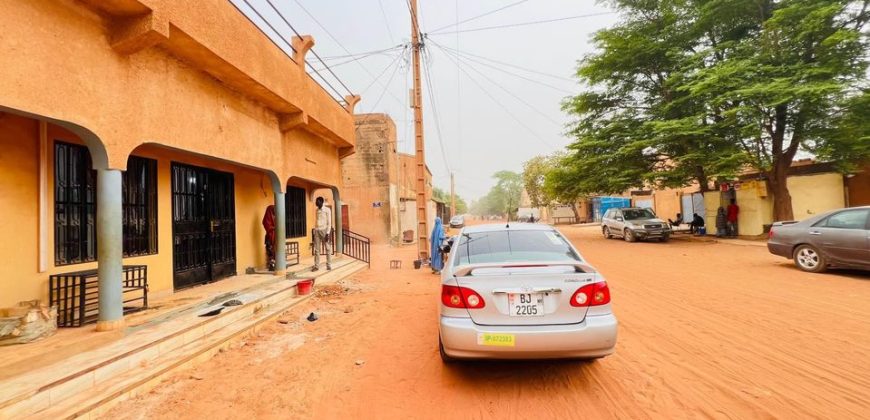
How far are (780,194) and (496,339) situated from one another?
60.7 feet

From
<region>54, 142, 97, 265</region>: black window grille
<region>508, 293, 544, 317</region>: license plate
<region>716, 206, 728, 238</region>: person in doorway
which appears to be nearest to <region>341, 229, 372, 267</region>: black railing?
<region>54, 142, 97, 265</region>: black window grille

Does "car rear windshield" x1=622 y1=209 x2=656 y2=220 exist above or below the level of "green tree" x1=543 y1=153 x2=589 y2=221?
below

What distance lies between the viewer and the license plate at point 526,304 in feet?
10.1

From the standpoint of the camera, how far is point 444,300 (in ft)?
10.7

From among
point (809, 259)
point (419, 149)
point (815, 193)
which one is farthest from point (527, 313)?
point (815, 193)

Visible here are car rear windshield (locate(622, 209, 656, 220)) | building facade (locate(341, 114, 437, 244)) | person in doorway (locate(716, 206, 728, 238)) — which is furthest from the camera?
building facade (locate(341, 114, 437, 244))

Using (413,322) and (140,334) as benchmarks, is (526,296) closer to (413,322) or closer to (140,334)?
(413,322)

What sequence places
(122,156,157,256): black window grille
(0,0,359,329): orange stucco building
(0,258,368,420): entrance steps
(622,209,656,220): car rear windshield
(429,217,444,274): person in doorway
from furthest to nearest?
(622,209,656,220): car rear windshield, (429,217,444,274): person in doorway, (122,156,157,256): black window grille, (0,0,359,329): orange stucco building, (0,258,368,420): entrance steps

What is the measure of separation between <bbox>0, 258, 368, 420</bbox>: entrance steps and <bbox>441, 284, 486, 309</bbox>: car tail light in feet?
9.73

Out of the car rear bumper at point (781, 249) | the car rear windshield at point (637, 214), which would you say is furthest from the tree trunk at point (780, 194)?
the car rear bumper at point (781, 249)

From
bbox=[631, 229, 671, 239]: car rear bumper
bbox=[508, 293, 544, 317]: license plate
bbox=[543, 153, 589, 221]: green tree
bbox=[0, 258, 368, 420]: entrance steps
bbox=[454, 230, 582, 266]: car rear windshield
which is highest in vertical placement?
bbox=[543, 153, 589, 221]: green tree

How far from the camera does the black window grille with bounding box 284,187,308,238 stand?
36.1 feet

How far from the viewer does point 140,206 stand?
587 cm

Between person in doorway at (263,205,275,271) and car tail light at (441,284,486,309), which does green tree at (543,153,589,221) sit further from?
car tail light at (441,284,486,309)
